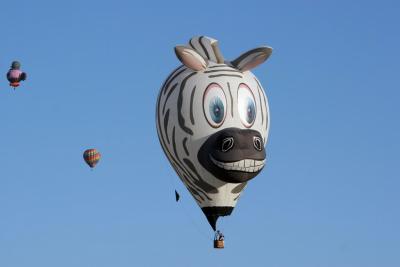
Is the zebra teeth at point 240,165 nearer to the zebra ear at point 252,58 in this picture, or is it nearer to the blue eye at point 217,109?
the blue eye at point 217,109

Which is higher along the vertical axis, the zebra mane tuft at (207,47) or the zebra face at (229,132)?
the zebra mane tuft at (207,47)

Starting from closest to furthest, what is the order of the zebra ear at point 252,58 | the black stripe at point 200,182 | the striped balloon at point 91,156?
the black stripe at point 200,182 → the zebra ear at point 252,58 → the striped balloon at point 91,156

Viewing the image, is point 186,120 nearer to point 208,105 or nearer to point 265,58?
point 208,105

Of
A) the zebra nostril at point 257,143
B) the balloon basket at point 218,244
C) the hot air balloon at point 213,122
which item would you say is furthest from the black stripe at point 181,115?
the balloon basket at point 218,244

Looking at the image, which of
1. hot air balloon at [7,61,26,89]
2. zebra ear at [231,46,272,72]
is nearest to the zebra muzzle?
zebra ear at [231,46,272,72]

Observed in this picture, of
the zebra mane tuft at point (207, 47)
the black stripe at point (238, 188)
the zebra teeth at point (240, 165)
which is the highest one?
the zebra mane tuft at point (207, 47)

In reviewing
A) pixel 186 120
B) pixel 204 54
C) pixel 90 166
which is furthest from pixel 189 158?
pixel 90 166

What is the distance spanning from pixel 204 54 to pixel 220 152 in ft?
14.5

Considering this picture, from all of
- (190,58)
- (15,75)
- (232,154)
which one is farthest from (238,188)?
(15,75)

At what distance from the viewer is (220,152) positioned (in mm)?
40500

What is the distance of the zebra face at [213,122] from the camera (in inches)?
1601

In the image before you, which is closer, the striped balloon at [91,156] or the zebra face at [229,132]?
the zebra face at [229,132]

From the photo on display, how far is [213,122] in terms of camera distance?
4078 cm

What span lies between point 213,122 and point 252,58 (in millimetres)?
3423
